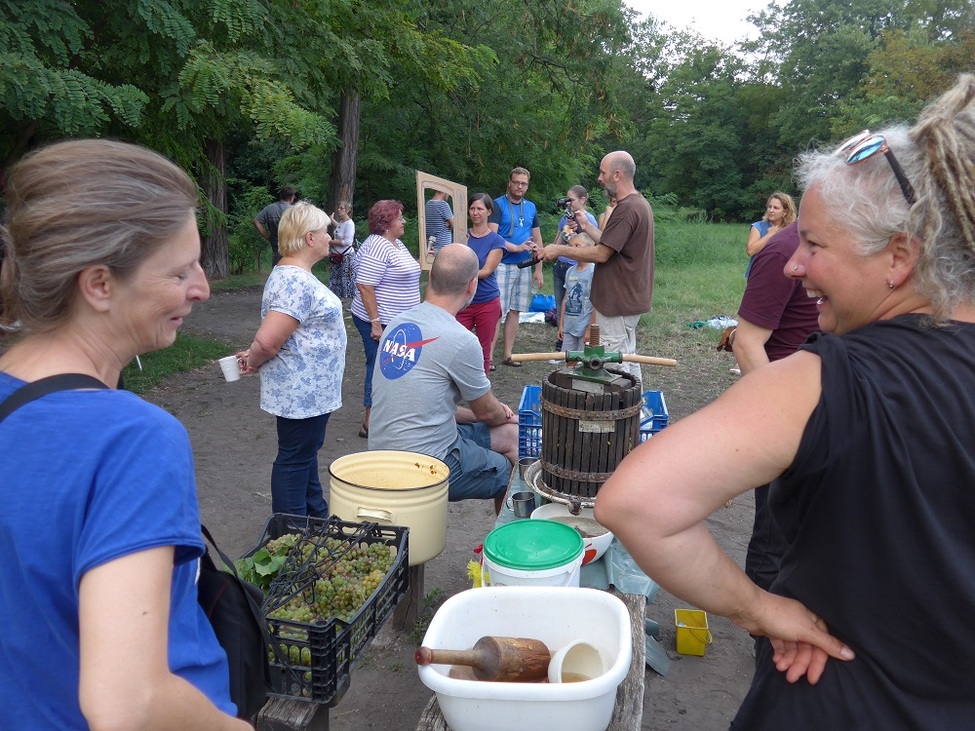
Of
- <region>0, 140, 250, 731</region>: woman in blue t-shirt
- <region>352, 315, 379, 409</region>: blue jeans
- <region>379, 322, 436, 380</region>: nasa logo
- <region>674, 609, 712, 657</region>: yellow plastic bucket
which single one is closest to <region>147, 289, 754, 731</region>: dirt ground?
<region>674, 609, 712, 657</region>: yellow plastic bucket

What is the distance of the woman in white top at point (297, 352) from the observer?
12.6 ft

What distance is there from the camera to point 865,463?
1098 millimetres

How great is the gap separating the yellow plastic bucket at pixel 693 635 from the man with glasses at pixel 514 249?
→ 473cm

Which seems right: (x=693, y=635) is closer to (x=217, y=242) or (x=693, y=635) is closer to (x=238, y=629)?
(x=238, y=629)

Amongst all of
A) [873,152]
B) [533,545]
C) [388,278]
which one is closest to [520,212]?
[388,278]

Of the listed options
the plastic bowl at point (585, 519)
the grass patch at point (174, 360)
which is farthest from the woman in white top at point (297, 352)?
the grass patch at point (174, 360)

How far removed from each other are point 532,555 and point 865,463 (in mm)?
1280

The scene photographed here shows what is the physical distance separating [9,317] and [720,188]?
1486 inches

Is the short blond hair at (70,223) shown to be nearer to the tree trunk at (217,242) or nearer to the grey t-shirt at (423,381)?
the grey t-shirt at (423,381)

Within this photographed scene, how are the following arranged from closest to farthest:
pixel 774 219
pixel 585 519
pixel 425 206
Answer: pixel 585 519 → pixel 425 206 → pixel 774 219

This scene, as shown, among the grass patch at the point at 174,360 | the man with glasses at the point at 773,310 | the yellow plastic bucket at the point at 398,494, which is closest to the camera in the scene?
the yellow plastic bucket at the point at 398,494

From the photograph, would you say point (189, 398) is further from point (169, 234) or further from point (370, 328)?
Result: point (169, 234)

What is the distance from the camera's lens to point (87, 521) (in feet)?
3.40

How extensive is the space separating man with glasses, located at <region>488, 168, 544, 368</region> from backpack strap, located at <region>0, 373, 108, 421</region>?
703cm
